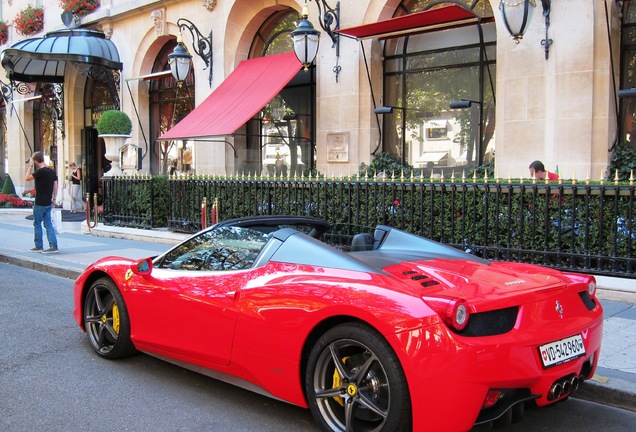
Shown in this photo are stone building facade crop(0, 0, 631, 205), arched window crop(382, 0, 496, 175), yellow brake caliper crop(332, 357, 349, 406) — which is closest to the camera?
yellow brake caliper crop(332, 357, 349, 406)

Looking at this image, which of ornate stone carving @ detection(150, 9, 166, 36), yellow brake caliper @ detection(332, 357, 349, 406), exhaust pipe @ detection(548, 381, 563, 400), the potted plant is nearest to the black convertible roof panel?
yellow brake caliper @ detection(332, 357, 349, 406)

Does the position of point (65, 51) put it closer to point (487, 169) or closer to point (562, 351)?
point (487, 169)

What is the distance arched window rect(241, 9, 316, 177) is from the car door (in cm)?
1043

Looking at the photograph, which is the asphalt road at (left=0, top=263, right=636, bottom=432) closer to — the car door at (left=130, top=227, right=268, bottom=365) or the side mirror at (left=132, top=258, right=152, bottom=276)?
the car door at (left=130, top=227, right=268, bottom=365)

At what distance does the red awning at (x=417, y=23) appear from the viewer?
425 inches

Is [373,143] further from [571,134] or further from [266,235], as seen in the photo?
[266,235]

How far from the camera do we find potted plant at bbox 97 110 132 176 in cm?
1614

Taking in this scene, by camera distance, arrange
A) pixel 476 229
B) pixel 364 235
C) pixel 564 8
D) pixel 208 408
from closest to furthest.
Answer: pixel 208 408 → pixel 364 235 → pixel 476 229 → pixel 564 8

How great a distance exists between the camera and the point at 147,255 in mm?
11086

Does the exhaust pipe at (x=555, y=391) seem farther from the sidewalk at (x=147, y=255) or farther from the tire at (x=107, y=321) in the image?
the tire at (x=107, y=321)

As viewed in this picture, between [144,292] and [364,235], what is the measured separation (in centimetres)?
188

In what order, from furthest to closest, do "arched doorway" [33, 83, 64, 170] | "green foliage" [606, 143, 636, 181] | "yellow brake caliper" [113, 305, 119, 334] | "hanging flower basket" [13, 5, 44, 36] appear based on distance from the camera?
"hanging flower basket" [13, 5, 44, 36]
"arched doorway" [33, 83, 64, 170]
"green foliage" [606, 143, 636, 181]
"yellow brake caliper" [113, 305, 119, 334]

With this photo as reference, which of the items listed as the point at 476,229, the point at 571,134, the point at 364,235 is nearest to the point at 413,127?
the point at 571,134

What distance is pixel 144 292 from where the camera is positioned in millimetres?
4961
